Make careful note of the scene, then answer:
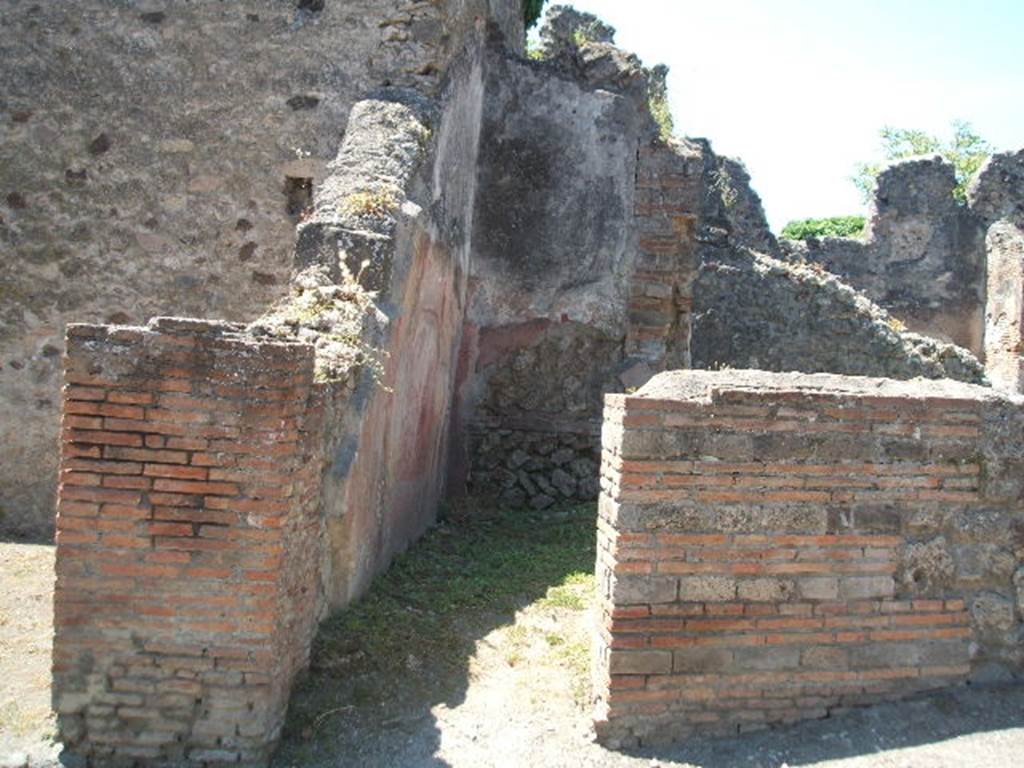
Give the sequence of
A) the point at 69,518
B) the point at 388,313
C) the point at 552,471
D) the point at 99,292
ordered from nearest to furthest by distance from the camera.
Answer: the point at 69,518 < the point at 388,313 < the point at 99,292 < the point at 552,471

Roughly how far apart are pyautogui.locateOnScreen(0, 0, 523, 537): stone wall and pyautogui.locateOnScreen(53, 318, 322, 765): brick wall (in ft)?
10.9

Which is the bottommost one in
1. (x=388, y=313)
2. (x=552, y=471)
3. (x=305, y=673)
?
(x=305, y=673)

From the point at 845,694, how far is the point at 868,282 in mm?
14286

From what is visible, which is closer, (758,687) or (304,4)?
(758,687)

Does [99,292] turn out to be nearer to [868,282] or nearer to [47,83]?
[47,83]

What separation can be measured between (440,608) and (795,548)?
2013mm

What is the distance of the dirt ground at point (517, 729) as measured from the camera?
3.56m

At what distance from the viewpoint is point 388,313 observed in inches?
198

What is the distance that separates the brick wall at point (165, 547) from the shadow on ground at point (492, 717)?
435 millimetres

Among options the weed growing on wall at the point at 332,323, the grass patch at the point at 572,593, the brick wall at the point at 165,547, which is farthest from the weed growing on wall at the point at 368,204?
the grass patch at the point at 572,593

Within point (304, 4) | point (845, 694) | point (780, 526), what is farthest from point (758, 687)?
point (304, 4)

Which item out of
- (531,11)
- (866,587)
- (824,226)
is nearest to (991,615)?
(866,587)

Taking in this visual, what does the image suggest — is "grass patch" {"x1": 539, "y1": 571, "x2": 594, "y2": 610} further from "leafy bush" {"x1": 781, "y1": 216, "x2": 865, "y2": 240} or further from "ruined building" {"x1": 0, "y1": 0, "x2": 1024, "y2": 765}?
"leafy bush" {"x1": 781, "y1": 216, "x2": 865, "y2": 240}

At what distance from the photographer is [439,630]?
4680 millimetres
